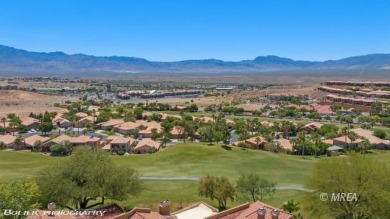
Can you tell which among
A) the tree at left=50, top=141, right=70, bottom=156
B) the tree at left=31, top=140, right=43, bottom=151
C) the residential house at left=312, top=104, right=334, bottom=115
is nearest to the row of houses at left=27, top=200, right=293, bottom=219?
the tree at left=50, top=141, right=70, bottom=156

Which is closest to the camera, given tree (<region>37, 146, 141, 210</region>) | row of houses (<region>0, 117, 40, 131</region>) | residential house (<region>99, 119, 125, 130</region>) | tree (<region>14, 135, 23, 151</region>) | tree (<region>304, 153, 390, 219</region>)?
tree (<region>304, 153, 390, 219</region>)

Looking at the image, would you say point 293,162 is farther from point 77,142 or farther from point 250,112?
point 250,112

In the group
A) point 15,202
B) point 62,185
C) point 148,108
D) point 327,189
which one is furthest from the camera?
point 148,108

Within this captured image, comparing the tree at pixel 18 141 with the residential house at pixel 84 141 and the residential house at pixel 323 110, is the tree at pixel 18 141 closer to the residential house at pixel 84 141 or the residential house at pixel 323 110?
the residential house at pixel 84 141

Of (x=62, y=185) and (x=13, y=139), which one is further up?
(x=62, y=185)

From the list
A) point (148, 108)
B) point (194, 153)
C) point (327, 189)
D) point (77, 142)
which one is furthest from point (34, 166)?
point (148, 108)

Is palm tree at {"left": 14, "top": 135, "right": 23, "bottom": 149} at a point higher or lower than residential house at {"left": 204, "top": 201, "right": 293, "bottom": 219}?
lower

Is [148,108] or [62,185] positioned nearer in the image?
[62,185]

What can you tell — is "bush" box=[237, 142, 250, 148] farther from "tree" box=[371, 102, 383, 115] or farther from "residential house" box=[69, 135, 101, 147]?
"tree" box=[371, 102, 383, 115]
